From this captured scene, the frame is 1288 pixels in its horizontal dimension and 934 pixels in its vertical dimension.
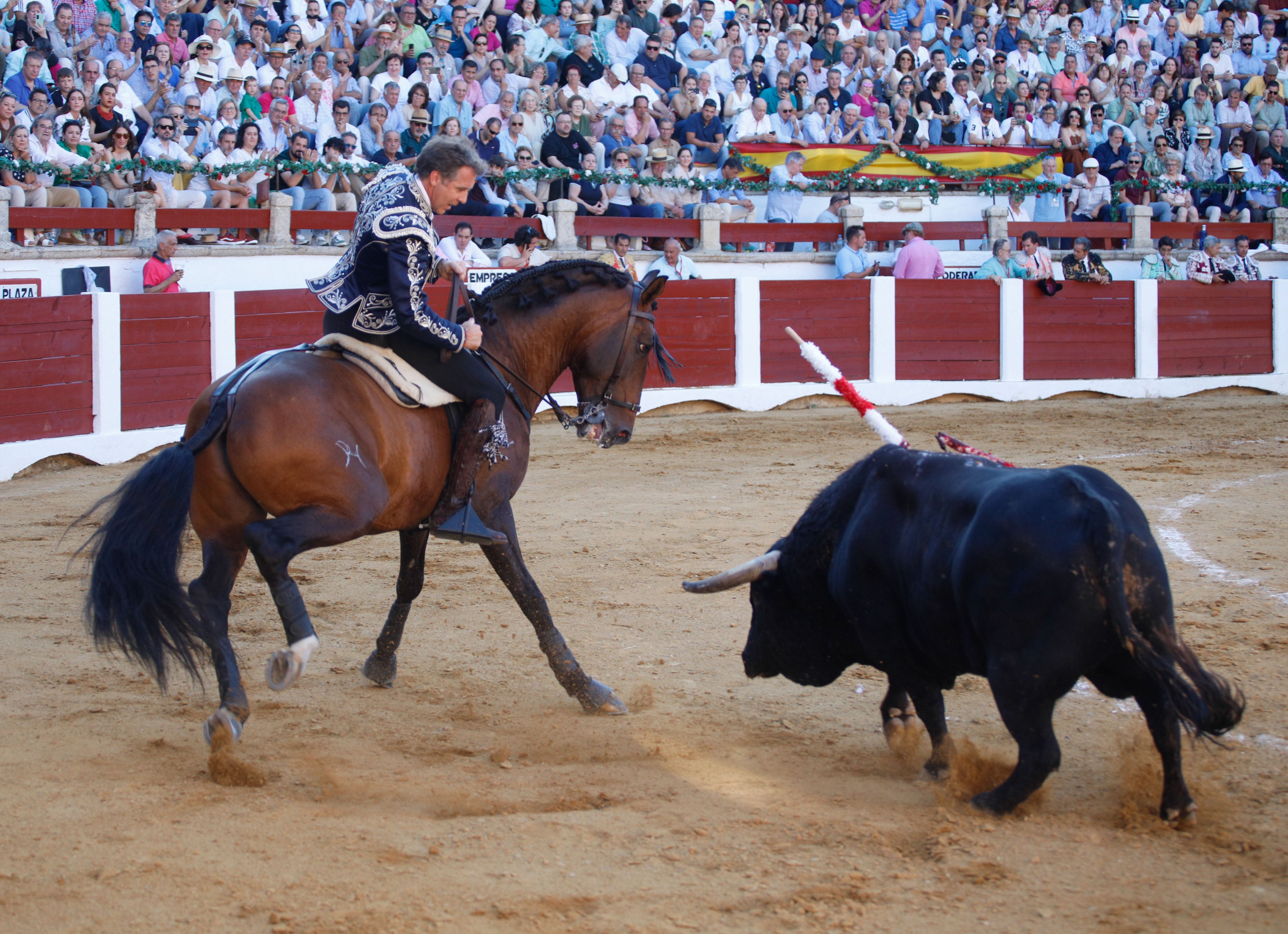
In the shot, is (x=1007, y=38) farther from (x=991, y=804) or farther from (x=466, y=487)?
(x=991, y=804)

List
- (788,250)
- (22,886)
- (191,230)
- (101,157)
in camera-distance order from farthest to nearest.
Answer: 1. (788,250)
2. (191,230)
3. (101,157)
4. (22,886)

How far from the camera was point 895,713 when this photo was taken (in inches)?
146

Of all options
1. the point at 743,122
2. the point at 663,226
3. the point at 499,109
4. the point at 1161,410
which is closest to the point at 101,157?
the point at 499,109

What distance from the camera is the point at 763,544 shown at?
6.41 m

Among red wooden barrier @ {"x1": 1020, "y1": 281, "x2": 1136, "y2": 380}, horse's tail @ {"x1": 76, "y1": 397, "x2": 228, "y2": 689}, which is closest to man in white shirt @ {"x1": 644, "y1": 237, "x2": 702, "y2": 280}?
red wooden barrier @ {"x1": 1020, "y1": 281, "x2": 1136, "y2": 380}

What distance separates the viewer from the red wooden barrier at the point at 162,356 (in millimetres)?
9609

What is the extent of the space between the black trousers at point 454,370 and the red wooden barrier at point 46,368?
6033mm

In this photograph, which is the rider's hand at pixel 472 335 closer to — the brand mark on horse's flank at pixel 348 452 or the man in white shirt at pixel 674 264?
the brand mark on horse's flank at pixel 348 452

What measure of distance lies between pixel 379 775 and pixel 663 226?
33.0 feet

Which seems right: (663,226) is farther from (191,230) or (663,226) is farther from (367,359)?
(367,359)

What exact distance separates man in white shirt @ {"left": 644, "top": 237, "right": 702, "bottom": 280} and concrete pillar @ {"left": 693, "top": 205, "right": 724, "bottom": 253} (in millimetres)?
520

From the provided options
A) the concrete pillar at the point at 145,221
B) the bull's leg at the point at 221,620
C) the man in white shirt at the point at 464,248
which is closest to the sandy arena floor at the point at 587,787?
the bull's leg at the point at 221,620

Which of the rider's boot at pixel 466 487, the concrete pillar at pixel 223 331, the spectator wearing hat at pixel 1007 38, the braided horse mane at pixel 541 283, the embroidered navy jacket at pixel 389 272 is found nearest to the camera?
the embroidered navy jacket at pixel 389 272

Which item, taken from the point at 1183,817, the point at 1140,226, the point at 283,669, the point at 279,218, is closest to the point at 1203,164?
the point at 1140,226
